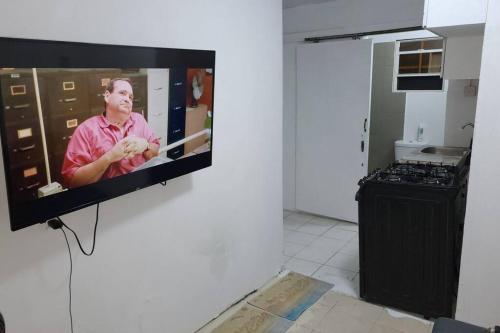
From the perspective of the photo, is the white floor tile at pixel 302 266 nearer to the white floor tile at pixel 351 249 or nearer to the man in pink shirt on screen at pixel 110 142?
the white floor tile at pixel 351 249

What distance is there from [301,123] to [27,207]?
3.43 metres

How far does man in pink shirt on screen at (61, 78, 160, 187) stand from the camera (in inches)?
59.7

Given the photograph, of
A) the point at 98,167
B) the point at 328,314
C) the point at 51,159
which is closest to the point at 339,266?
the point at 328,314

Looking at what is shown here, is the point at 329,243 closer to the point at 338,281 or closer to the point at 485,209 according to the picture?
the point at 338,281

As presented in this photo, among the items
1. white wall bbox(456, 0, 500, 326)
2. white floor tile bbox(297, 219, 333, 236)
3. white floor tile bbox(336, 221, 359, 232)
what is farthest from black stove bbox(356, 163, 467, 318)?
white floor tile bbox(336, 221, 359, 232)

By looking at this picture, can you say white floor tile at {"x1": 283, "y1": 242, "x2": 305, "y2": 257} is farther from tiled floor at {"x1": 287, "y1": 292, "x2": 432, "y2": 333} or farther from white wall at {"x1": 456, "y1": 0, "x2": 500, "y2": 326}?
white wall at {"x1": 456, "y1": 0, "x2": 500, "y2": 326}

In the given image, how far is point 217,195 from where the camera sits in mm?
2514

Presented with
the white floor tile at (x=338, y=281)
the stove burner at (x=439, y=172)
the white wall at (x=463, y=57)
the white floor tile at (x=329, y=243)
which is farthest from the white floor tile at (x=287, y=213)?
the white wall at (x=463, y=57)

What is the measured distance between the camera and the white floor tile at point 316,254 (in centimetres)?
351

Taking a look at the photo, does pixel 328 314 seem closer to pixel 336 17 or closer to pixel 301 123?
pixel 301 123

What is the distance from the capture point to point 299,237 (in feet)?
13.2

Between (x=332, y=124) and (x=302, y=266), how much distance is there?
1638 millimetres

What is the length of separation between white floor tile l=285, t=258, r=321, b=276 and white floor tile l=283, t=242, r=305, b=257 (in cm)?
13

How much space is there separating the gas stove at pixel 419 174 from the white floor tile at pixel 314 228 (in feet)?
4.33
